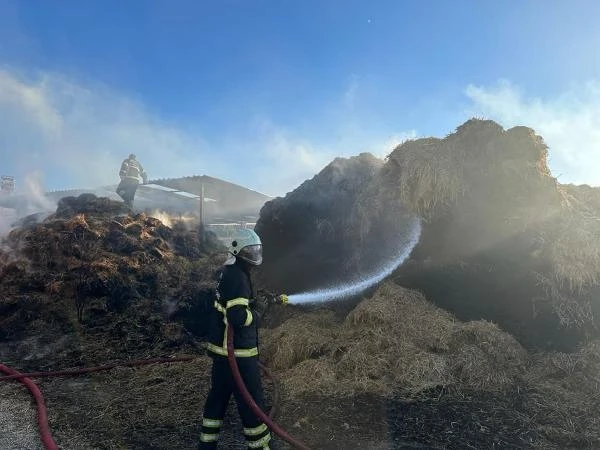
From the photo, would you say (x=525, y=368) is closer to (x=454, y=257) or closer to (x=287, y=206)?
(x=454, y=257)

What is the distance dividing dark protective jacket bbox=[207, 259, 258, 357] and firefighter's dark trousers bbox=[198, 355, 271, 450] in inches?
3.9

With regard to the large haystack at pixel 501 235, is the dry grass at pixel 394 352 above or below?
below

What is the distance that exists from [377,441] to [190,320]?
6.10 m

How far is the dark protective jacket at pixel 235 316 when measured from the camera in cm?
367

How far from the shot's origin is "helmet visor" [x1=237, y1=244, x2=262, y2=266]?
3.93 metres

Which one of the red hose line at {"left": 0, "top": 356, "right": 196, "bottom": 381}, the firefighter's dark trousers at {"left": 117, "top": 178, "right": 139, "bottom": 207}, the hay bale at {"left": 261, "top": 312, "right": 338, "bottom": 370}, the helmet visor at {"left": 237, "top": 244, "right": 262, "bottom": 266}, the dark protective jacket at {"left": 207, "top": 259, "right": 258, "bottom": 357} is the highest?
the firefighter's dark trousers at {"left": 117, "top": 178, "right": 139, "bottom": 207}

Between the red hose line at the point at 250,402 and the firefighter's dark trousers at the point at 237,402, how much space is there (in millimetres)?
98

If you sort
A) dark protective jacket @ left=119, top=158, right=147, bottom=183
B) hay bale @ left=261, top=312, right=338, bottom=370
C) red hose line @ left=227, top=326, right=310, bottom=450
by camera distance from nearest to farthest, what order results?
red hose line @ left=227, top=326, right=310, bottom=450 < hay bale @ left=261, top=312, right=338, bottom=370 < dark protective jacket @ left=119, top=158, right=147, bottom=183

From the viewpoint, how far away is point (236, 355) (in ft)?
12.2

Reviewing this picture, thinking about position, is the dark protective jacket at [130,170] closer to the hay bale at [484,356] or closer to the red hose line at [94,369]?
the red hose line at [94,369]

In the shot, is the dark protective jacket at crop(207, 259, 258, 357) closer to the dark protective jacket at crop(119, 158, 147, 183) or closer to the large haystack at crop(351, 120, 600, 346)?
the large haystack at crop(351, 120, 600, 346)

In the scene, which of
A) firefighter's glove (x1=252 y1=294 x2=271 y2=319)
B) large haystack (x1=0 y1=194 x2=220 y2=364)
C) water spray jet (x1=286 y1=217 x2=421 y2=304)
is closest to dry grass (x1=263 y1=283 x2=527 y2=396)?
water spray jet (x1=286 y1=217 x2=421 y2=304)

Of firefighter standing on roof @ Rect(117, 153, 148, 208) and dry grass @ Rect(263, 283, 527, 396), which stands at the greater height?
firefighter standing on roof @ Rect(117, 153, 148, 208)

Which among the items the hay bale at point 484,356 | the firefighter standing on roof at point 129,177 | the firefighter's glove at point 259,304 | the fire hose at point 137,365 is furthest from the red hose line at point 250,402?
the firefighter standing on roof at point 129,177
